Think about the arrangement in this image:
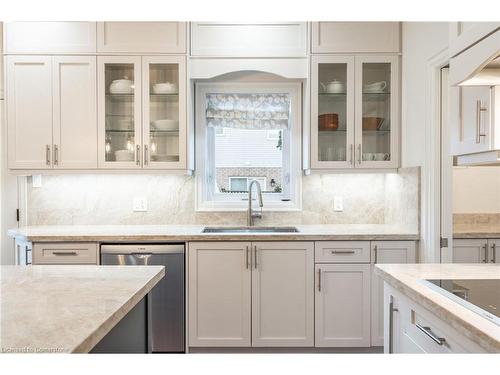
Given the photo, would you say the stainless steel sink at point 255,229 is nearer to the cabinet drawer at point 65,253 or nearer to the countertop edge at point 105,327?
the cabinet drawer at point 65,253

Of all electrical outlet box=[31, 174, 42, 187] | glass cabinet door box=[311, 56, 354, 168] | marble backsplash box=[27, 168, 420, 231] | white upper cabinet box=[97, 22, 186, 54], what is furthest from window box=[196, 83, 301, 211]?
electrical outlet box=[31, 174, 42, 187]

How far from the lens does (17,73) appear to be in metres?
2.63

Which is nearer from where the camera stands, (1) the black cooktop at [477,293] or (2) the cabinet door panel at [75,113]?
(1) the black cooktop at [477,293]

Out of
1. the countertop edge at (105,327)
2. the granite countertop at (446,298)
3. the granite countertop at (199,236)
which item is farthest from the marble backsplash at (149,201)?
the countertop edge at (105,327)

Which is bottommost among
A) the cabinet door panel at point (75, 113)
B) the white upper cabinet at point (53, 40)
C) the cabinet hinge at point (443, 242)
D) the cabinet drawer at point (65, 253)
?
the cabinet drawer at point (65, 253)

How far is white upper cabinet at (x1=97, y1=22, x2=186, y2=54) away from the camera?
104 inches

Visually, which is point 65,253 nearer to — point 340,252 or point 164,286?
point 164,286

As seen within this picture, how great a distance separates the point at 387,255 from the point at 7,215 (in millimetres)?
2912

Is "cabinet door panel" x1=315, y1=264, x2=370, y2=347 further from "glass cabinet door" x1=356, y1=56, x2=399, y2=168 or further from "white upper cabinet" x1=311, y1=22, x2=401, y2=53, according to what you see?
"white upper cabinet" x1=311, y1=22, x2=401, y2=53

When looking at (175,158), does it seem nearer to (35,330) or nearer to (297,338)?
(297,338)

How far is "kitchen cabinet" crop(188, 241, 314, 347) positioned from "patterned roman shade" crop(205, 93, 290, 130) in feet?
3.62

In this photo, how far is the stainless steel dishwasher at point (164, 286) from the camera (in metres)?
2.37
